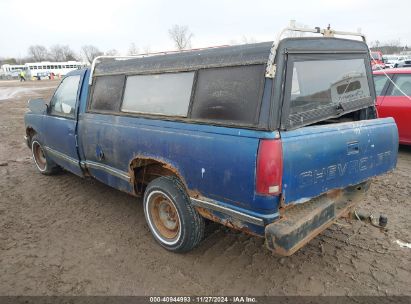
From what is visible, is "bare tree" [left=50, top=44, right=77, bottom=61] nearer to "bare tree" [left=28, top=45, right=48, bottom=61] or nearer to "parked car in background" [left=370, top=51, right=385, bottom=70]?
"bare tree" [left=28, top=45, right=48, bottom=61]

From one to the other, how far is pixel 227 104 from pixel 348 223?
2292mm

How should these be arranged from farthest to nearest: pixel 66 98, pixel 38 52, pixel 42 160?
pixel 38 52, pixel 42 160, pixel 66 98

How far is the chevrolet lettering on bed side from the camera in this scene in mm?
2506

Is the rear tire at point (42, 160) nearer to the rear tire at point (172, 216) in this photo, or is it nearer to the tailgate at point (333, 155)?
the rear tire at point (172, 216)

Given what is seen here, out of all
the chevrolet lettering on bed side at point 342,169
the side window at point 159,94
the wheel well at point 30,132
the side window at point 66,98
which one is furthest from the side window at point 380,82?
the wheel well at point 30,132

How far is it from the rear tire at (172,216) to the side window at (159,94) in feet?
2.32

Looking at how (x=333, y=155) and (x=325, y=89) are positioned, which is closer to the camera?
(x=333, y=155)

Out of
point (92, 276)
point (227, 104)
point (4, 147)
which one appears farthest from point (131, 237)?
point (4, 147)

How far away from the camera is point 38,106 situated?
5184mm

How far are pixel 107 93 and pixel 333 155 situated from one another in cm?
269

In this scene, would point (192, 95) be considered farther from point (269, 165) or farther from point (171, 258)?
point (171, 258)

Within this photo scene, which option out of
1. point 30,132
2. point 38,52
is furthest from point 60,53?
point 30,132

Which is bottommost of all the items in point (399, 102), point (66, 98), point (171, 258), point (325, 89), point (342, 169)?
point (171, 258)

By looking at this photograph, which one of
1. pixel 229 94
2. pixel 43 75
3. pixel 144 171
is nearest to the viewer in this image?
pixel 229 94
